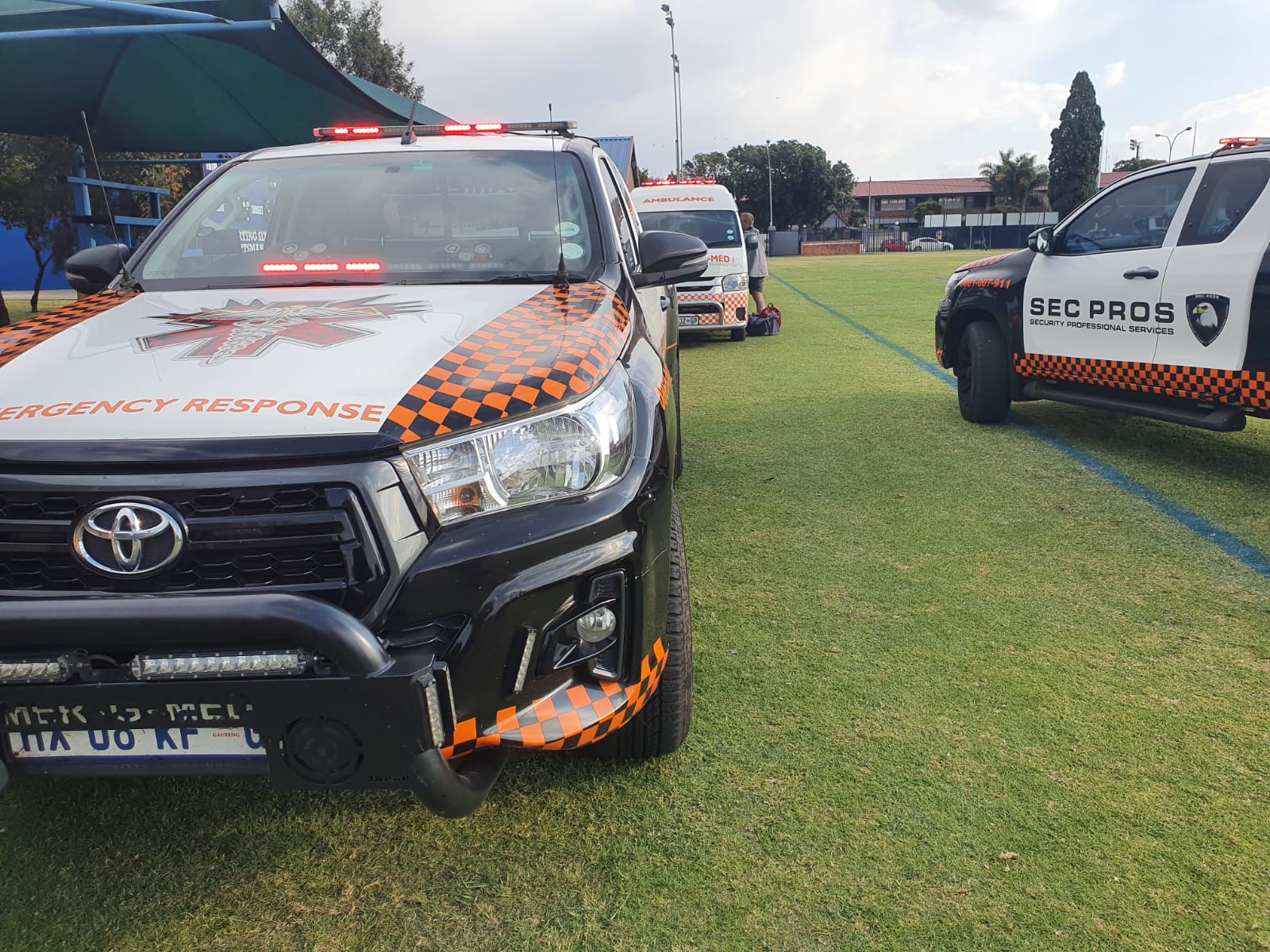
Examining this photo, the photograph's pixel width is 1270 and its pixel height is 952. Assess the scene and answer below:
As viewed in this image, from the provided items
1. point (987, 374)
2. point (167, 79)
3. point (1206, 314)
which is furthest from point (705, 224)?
point (1206, 314)

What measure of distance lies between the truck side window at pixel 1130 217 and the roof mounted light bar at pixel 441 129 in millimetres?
3265

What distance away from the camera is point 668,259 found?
10.5 ft

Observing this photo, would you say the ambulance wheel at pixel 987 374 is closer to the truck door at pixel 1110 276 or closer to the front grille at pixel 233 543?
the truck door at pixel 1110 276

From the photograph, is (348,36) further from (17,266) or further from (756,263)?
(756,263)

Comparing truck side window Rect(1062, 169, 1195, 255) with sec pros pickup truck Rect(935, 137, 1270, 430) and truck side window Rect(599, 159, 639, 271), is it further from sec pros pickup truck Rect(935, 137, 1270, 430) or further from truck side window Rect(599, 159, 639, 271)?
truck side window Rect(599, 159, 639, 271)

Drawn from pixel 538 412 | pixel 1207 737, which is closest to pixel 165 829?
pixel 538 412

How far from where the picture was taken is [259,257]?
298 centimetres

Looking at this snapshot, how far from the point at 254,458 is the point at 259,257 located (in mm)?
1495

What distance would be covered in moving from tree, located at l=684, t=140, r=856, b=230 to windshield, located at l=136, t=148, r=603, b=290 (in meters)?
77.8

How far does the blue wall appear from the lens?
2450 centimetres

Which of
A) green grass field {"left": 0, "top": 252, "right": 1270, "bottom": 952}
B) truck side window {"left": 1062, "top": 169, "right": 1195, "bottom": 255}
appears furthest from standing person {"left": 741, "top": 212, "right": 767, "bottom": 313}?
green grass field {"left": 0, "top": 252, "right": 1270, "bottom": 952}

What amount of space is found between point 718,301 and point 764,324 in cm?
125

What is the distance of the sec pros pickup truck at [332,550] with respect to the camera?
1.65 metres

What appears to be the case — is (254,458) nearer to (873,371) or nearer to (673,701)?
(673,701)
